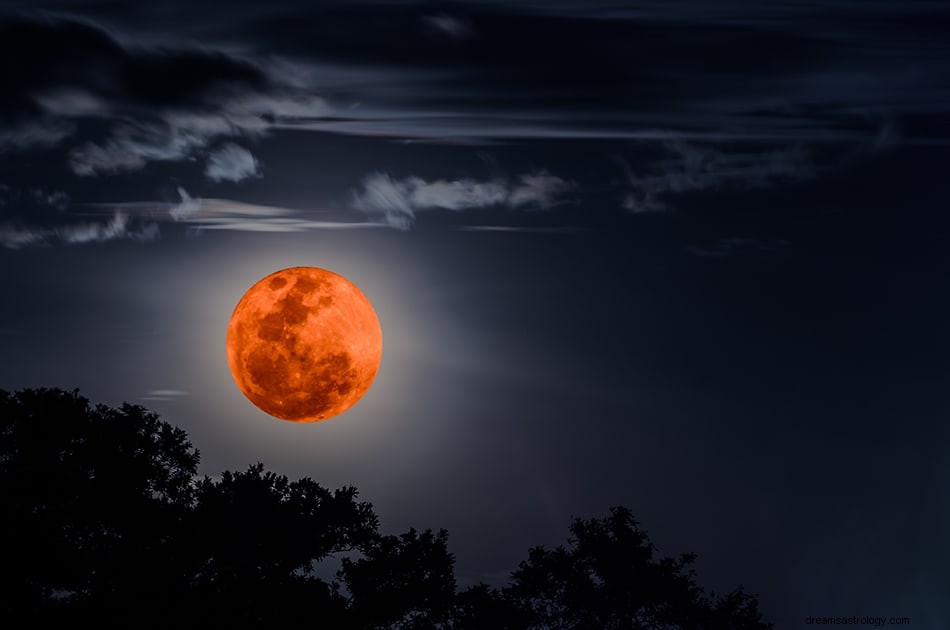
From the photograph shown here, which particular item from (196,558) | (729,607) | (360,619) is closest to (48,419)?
(196,558)

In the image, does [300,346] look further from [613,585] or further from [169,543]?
[613,585]

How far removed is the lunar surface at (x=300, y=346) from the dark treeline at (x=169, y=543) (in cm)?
485

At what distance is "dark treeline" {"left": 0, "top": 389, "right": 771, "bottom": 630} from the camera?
97.5 ft

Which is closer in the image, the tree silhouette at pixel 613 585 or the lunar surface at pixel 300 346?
the lunar surface at pixel 300 346

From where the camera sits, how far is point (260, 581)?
32219 millimetres

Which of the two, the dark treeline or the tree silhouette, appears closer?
the dark treeline

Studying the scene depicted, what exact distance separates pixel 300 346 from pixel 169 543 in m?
7.87

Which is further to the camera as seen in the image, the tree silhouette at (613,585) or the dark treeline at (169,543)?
the tree silhouette at (613,585)

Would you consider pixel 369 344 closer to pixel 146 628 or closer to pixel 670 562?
pixel 146 628

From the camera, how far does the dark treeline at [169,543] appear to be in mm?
29703

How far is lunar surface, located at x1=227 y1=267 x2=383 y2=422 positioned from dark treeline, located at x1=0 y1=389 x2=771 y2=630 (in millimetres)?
4847

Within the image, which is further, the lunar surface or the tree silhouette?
the tree silhouette

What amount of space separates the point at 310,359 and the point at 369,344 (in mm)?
2428

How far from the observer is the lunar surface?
103ft
